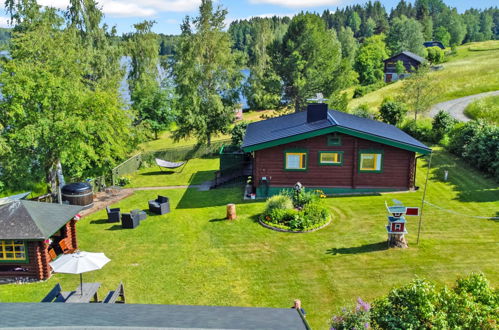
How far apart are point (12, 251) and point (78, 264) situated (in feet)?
12.8

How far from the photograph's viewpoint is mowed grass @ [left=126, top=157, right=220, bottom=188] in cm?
2877

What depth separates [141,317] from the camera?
7.27 m

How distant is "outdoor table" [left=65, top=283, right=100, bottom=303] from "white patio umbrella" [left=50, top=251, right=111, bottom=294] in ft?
0.48

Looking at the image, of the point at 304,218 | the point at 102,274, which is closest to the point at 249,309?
the point at 102,274

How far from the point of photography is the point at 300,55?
129ft

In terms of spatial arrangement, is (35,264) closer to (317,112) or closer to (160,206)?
(160,206)

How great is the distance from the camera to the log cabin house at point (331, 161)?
73.7 feet

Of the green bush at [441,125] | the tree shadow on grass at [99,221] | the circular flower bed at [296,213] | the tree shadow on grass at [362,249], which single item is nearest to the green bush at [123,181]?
the tree shadow on grass at [99,221]

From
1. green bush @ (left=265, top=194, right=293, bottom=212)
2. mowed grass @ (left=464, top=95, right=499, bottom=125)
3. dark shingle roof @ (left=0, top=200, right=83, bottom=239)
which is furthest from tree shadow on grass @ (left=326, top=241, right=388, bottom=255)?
mowed grass @ (left=464, top=95, right=499, bottom=125)

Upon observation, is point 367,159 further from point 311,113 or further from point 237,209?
point 237,209

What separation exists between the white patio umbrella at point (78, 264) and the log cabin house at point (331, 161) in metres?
11.4

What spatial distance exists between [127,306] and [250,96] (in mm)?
34817

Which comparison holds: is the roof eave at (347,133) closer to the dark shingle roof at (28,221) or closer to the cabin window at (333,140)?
the cabin window at (333,140)

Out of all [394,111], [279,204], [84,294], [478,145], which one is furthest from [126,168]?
[478,145]
